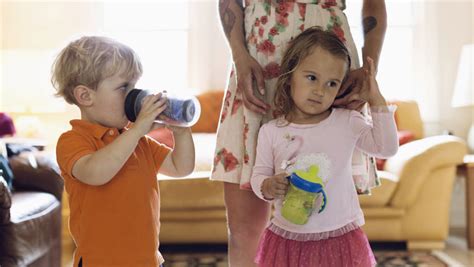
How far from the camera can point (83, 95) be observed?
131cm

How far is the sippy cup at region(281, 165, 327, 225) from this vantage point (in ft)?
4.26

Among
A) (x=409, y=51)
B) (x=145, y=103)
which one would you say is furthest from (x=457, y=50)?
(x=145, y=103)

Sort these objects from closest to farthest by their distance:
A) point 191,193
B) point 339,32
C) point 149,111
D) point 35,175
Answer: point 149,111
point 339,32
point 35,175
point 191,193

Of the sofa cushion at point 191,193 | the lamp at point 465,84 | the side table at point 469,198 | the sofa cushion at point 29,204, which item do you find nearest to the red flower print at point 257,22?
the sofa cushion at point 29,204

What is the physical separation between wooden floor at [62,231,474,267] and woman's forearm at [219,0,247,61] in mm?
2045

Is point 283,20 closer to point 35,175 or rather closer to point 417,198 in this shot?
point 35,175

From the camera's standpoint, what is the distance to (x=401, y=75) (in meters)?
4.36

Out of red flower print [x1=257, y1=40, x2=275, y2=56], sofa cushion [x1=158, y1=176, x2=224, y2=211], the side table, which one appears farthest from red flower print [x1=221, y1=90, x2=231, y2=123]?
the side table

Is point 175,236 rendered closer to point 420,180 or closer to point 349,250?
point 420,180

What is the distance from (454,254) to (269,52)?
235 cm

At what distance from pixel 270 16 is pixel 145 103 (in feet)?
1.55

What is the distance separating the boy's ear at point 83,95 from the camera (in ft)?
4.27

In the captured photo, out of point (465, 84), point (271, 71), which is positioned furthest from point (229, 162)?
point (465, 84)

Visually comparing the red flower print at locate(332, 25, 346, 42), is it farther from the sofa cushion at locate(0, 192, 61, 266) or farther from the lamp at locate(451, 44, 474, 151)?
the lamp at locate(451, 44, 474, 151)
